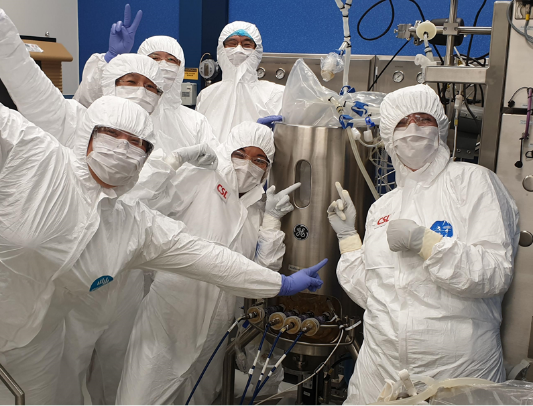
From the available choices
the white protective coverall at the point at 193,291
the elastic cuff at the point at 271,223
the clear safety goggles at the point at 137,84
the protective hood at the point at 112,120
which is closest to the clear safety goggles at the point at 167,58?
the clear safety goggles at the point at 137,84

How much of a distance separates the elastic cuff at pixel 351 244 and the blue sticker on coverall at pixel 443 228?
34cm

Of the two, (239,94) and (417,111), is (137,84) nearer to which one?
(239,94)

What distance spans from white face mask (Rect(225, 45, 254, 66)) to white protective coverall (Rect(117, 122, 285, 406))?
0.85m

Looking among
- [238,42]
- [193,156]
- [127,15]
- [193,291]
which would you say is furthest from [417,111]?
[127,15]

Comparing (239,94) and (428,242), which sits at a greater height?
(239,94)

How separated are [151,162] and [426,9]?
1.90 m

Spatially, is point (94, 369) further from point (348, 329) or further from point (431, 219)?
point (431, 219)

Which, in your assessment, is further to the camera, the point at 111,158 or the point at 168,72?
the point at 168,72

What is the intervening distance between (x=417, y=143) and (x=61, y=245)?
0.96 metres

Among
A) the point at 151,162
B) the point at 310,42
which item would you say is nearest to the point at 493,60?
the point at 151,162

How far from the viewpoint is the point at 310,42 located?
3244 mm

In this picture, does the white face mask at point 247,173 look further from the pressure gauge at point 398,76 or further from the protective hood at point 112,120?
→ the pressure gauge at point 398,76

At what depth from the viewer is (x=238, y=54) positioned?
270 cm

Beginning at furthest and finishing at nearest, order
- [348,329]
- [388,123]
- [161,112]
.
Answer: [161,112], [348,329], [388,123]
